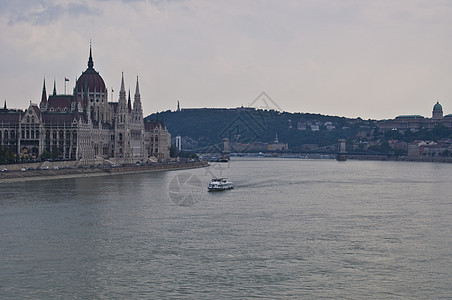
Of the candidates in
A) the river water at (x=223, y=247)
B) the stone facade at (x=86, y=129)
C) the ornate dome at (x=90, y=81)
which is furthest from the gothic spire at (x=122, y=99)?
the river water at (x=223, y=247)

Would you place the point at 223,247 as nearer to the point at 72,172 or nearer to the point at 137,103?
the point at 72,172

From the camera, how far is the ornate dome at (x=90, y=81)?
116069 millimetres

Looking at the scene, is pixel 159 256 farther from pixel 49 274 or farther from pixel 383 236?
pixel 383 236

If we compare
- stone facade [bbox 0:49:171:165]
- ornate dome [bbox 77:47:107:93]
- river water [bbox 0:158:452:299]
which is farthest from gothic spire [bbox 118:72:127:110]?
river water [bbox 0:158:452:299]

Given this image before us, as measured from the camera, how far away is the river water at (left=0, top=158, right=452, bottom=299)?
26266 mm

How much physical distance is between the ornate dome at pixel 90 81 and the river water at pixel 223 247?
62.1 meters

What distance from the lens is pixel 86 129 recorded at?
331ft

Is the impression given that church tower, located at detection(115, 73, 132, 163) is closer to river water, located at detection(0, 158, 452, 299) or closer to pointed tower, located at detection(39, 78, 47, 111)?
pointed tower, located at detection(39, 78, 47, 111)

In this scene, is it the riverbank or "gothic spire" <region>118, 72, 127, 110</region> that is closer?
the riverbank

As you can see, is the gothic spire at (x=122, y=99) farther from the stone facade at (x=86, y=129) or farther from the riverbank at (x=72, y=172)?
the riverbank at (x=72, y=172)

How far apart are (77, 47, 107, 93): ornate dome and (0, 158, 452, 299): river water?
62.1 metres

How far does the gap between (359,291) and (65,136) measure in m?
75.6

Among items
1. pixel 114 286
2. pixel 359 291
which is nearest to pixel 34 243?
pixel 114 286

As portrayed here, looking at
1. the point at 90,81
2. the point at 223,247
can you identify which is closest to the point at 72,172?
the point at 90,81
